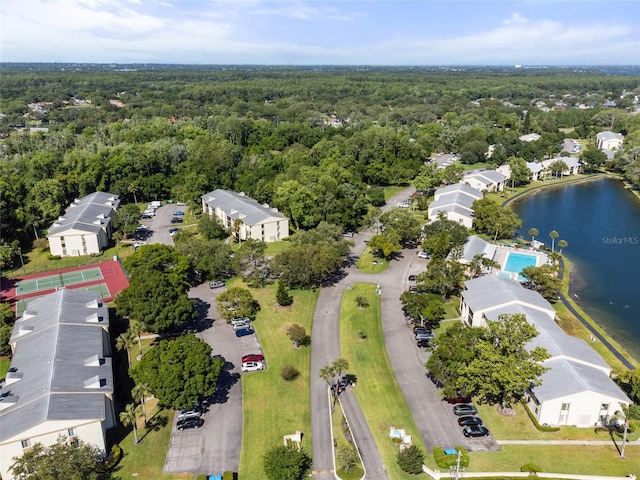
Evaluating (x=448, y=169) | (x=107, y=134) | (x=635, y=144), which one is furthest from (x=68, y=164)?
(x=635, y=144)

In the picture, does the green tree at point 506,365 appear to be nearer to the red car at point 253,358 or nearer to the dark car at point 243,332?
the red car at point 253,358

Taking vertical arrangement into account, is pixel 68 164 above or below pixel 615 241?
above

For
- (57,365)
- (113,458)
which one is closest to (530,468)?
(113,458)

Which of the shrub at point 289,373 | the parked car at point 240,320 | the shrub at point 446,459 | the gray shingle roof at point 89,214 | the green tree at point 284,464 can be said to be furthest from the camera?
the gray shingle roof at point 89,214

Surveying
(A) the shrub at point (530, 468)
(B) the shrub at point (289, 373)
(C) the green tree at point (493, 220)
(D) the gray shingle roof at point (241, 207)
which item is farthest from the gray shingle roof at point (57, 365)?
(C) the green tree at point (493, 220)

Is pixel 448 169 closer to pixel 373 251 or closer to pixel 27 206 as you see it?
pixel 373 251

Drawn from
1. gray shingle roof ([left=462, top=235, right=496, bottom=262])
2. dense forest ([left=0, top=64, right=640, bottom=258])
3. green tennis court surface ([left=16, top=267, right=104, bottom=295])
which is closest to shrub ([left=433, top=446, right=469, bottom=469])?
gray shingle roof ([left=462, top=235, right=496, bottom=262])
